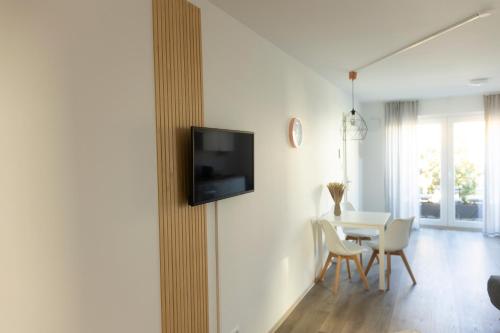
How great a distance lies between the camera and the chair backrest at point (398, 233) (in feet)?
12.7

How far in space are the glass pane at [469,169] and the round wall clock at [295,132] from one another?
Answer: 14.7 ft

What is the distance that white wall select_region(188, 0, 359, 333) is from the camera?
236cm

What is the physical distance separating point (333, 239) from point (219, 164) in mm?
2120

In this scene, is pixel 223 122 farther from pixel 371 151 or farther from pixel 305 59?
pixel 371 151

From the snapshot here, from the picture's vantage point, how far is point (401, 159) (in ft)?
22.0

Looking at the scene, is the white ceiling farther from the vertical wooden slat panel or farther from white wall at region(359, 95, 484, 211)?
white wall at region(359, 95, 484, 211)

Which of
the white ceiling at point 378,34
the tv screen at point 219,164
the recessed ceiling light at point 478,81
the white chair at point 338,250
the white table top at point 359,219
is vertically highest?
the recessed ceiling light at point 478,81

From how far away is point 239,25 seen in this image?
258cm

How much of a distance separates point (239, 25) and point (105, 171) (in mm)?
1595

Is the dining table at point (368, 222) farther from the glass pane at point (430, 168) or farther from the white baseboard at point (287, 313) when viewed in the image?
the glass pane at point (430, 168)

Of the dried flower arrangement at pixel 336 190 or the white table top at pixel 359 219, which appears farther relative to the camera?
the dried flower arrangement at pixel 336 190

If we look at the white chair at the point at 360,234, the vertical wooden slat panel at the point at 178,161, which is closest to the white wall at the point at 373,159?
the white chair at the point at 360,234

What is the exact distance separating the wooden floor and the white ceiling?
2478mm

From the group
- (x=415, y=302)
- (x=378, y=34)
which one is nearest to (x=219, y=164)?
(x=378, y=34)
